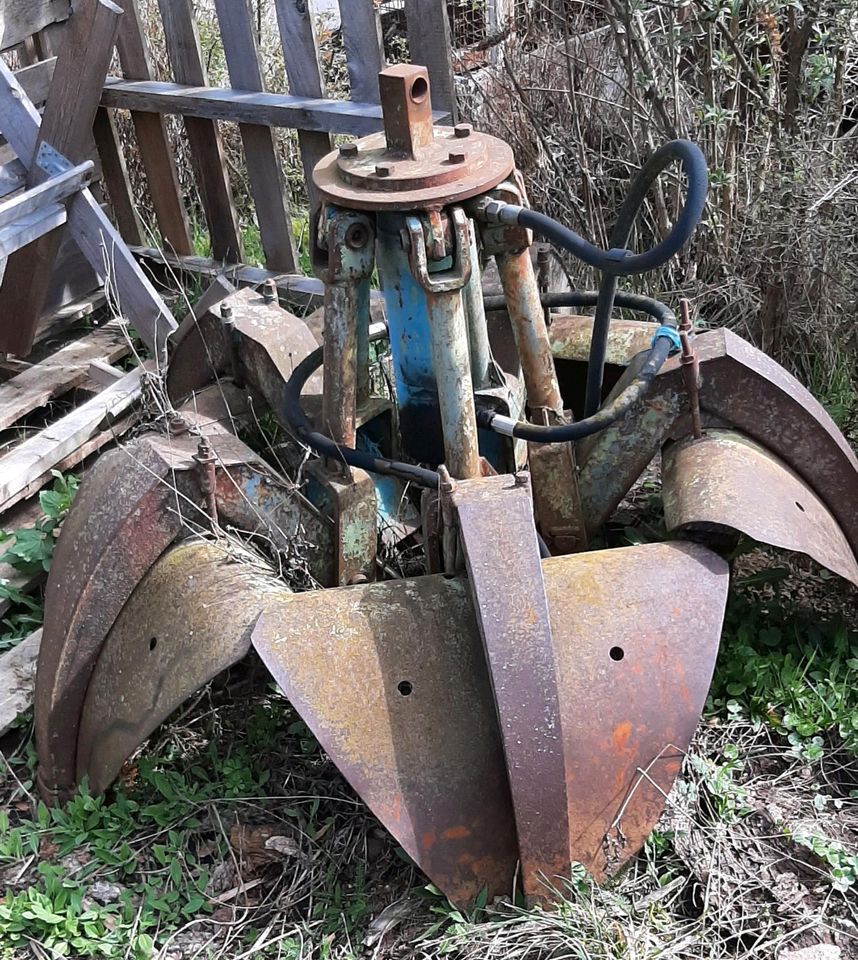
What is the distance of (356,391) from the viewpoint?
2910 mm

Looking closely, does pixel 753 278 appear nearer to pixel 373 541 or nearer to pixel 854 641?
pixel 854 641

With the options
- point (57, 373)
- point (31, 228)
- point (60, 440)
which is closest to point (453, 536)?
point (60, 440)

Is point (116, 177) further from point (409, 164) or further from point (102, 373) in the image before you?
point (409, 164)

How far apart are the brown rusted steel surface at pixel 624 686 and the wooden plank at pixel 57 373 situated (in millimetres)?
2445

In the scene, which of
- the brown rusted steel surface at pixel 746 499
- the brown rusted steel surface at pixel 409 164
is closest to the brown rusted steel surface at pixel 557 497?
the brown rusted steel surface at pixel 746 499

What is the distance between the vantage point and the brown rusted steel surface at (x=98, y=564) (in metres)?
2.62

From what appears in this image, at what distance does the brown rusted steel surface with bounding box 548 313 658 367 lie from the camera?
3148mm

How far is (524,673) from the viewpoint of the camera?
7.20ft

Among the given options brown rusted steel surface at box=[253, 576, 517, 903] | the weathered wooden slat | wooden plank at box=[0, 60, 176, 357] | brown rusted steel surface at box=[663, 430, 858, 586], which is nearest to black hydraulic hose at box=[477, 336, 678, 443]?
brown rusted steel surface at box=[663, 430, 858, 586]

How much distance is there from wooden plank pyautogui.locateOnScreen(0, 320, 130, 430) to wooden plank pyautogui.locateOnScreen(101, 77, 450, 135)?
98 cm

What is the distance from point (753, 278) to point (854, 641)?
1664 mm

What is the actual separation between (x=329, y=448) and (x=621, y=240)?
87cm

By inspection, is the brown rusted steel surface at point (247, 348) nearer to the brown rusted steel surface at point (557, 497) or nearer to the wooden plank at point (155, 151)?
the brown rusted steel surface at point (557, 497)

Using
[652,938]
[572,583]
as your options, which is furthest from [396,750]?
[652,938]
